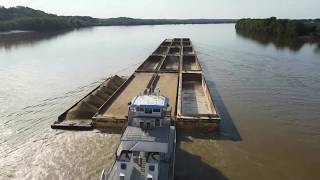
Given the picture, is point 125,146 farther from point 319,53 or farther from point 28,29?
point 28,29

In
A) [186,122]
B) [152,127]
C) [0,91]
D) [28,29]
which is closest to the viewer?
[152,127]

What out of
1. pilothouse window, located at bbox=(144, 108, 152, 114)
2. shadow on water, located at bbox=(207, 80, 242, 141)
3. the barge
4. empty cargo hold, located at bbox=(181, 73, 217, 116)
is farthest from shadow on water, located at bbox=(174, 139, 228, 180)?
empty cargo hold, located at bbox=(181, 73, 217, 116)

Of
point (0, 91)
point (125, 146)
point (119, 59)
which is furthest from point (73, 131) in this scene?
point (119, 59)

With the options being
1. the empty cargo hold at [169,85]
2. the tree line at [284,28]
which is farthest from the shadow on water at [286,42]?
the empty cargo hold at [169,85]

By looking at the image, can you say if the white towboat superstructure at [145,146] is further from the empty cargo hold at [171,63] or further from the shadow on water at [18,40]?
the shadow on water at [18,40]

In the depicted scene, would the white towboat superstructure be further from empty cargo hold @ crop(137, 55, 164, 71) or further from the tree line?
the tree line

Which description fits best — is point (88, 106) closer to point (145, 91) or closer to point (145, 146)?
point (145, 91)
